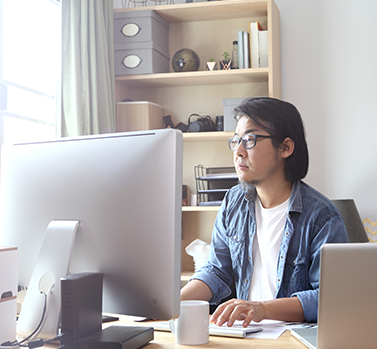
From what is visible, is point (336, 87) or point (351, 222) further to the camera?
point (336, 87)

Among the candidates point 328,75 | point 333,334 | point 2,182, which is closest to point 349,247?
point 333,334

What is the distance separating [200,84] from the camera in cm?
294

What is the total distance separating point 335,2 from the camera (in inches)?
108

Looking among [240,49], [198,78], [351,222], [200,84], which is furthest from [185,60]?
[351,222]

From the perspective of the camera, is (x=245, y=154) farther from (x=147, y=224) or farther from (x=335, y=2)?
(x=335, y=2)

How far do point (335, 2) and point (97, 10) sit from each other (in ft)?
4.76

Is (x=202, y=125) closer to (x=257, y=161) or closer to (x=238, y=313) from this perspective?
(x=257, y=161)

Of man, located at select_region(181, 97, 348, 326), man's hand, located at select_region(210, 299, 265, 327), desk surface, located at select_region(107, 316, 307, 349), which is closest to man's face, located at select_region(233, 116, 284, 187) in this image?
man, located at select_region(181, 97, 348, 326)

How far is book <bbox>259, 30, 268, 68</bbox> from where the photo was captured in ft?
8.54

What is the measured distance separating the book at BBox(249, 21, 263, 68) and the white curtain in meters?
0.84

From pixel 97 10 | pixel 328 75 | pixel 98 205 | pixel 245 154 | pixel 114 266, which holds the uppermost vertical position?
pixel 97 10

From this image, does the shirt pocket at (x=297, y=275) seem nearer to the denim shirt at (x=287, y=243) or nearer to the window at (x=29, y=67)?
the denim shirt at (x=287, y=243)

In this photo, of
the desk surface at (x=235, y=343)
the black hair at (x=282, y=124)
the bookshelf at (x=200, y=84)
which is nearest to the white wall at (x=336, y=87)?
the bookshelf at (x=200, y=84)

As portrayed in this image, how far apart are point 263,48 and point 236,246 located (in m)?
1.39
